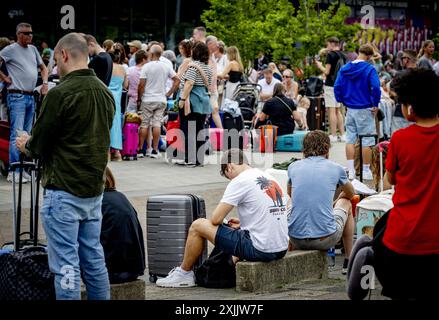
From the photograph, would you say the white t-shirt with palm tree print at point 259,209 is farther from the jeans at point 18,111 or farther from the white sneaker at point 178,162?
the white sneaker at point 178,162

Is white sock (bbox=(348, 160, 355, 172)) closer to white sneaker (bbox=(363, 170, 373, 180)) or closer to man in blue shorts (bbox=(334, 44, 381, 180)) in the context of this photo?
man in blue shorts (bbox=(334, 44, 381, 180))

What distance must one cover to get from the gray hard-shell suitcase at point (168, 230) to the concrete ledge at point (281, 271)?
87 centimetres

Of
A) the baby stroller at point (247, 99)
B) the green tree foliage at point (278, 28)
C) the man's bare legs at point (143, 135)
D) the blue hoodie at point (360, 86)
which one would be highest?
the green tree foliage at point (278, 28)

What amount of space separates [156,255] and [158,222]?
0.99 ft

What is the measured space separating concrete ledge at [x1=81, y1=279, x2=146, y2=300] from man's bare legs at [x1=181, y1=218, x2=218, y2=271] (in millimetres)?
1134

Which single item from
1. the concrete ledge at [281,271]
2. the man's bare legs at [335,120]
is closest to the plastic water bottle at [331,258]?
the concrete ledge at [281,271]

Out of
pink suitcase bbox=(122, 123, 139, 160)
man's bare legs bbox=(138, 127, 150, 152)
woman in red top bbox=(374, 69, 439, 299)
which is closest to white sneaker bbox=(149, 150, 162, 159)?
man's bare legs bbox=(138, 127, 150, 152)

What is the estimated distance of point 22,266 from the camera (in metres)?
7.45

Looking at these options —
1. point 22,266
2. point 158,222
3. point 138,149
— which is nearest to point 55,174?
point 22,266

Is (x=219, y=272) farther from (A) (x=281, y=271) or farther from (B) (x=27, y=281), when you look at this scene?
(B) (x=27, y=281)

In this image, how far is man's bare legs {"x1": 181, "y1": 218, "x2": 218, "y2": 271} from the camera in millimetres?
9375

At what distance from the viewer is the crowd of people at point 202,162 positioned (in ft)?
20.7

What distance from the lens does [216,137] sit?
711 inches
